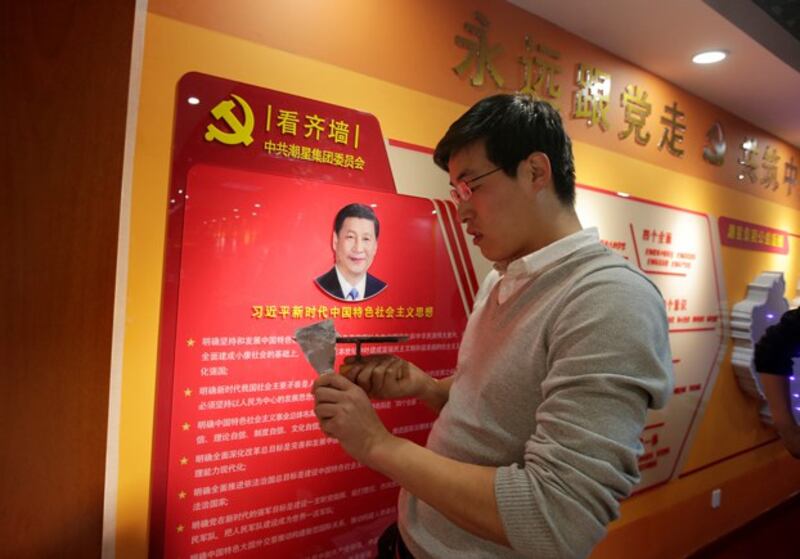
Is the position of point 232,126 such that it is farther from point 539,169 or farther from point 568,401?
point 568,401

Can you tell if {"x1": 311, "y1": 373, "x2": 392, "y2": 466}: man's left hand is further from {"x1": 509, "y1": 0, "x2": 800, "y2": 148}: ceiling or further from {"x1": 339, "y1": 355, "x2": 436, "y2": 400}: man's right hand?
{"x1": 509, "y1": 0, "x2": 800, "y2": 148}: ceiling

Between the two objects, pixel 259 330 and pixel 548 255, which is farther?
pixel 259 330

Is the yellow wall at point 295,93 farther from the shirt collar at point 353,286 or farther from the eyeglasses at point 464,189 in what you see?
the eyeglasses at point 464,189

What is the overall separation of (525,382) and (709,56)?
2.35 metres

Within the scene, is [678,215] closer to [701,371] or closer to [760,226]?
[701,371]

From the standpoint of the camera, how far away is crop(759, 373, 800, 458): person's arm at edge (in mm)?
2131

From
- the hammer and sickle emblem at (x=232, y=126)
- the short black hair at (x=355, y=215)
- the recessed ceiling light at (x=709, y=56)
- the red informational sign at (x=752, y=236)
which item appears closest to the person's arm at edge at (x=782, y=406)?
the red informational sign at (x=752, y=236)

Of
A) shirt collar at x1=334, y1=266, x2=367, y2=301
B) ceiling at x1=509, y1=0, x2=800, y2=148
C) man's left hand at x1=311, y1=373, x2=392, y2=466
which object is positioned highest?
ceiling at x1=509, y1=0, x2=800, y2=148

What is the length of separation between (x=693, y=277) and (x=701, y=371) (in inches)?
23.3

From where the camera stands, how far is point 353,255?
4.84ft

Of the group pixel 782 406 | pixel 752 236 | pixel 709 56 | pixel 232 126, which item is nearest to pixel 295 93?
pixel 232 126

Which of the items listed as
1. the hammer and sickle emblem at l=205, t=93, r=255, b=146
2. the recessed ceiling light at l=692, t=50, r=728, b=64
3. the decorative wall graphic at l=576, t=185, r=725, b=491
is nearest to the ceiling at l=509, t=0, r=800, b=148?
the recessed ceiling light at l=692, t=50, r=728, b=64

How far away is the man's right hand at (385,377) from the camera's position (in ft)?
3.53

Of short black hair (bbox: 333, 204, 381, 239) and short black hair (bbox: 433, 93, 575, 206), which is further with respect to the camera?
short black hair (bbox: 333, 204, 381, 239)
